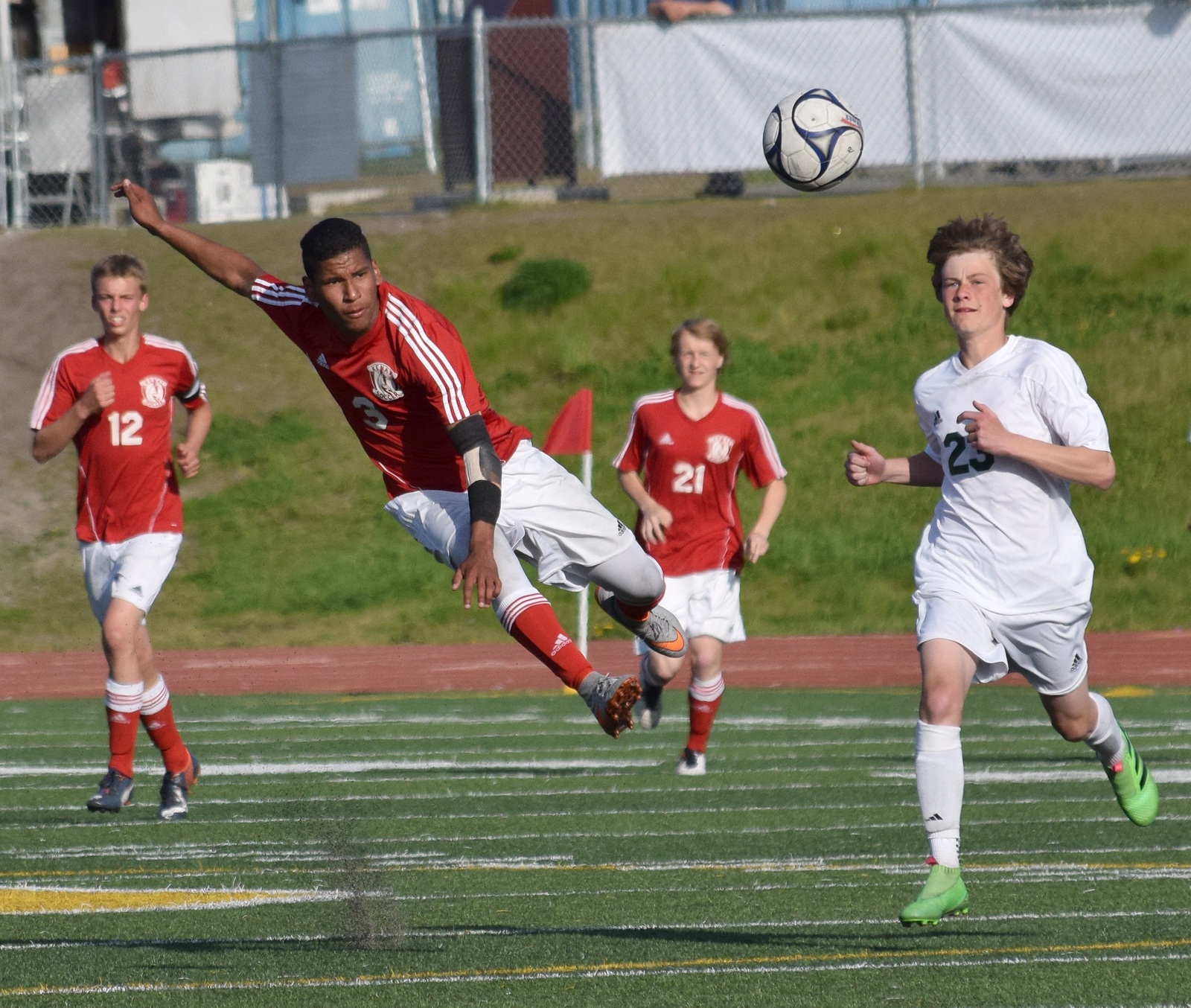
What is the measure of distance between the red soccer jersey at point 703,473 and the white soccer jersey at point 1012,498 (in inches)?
139

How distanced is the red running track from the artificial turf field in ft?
8.69

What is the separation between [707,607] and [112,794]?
9.86 feet

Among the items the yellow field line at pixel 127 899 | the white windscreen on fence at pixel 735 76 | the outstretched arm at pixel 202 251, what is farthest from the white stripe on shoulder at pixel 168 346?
the white windscreen on fence at pixel 735 76

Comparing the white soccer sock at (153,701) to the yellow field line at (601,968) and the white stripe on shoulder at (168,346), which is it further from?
the yellow field line at (601,968)

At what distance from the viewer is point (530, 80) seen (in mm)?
20062

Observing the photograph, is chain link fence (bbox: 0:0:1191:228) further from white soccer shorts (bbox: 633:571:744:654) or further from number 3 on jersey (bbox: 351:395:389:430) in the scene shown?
number 3 on jersey (bbox: 351:395:389:430)

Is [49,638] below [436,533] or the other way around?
below

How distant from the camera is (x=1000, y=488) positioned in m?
5.26

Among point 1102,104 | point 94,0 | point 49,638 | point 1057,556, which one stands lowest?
point 49,638

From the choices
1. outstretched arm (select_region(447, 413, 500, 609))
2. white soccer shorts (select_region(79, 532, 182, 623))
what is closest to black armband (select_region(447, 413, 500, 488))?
outstretched arm (select_region(447, 413, 500, 609))

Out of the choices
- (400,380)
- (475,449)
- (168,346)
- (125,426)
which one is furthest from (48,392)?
(475,449)

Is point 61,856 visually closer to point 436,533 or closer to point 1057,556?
point 436,533

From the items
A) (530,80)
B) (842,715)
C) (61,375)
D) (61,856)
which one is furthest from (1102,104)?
(61,856)

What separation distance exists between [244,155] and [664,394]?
15530mm
